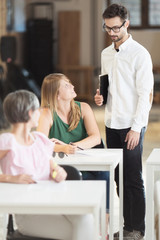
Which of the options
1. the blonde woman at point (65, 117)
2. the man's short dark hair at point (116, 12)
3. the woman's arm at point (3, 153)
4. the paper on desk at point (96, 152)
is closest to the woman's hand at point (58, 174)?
the woman's arm at point (3, 153)

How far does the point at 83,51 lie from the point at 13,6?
8.18 feet

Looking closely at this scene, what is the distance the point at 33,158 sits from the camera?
2.95m

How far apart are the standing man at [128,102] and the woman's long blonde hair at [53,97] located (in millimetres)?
165

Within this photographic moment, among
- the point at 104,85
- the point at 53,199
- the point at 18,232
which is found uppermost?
the point at 104,85

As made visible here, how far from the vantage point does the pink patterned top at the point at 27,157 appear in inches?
114

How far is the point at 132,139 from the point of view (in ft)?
12.7

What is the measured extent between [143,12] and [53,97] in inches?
470

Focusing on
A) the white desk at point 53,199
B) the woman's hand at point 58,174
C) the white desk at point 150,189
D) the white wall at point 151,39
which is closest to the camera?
the white desk at point 53,199

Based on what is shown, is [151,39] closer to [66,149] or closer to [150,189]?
[66,149]

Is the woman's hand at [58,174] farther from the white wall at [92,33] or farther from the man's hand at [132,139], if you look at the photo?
the white wall at [92,33]

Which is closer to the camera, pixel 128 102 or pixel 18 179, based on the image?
pixel 18 179

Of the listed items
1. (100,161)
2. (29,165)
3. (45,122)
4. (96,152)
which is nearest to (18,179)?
(29,165)

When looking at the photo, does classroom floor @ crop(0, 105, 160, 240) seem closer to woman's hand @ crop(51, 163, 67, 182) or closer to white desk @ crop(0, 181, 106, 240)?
woman's hand @ crop(51, 163, 67, 182)

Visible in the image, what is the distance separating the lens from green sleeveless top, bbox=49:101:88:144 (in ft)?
13.1
